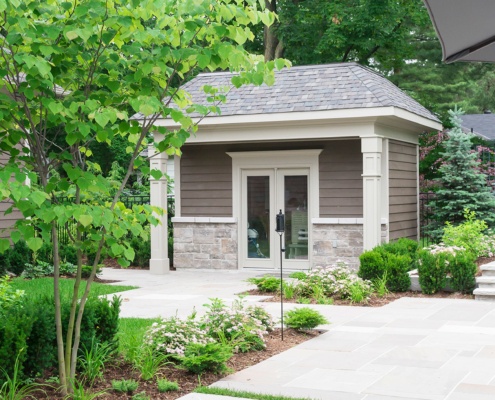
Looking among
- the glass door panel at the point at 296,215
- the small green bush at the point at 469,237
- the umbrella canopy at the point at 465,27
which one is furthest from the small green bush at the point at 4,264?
the umbrella canopy at the point at 465,27

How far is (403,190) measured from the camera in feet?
52.9

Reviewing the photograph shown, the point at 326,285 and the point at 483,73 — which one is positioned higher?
the point at 483,73

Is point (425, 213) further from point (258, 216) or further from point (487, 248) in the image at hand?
point (258, 216)

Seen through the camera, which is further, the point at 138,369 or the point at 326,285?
the point at 326,285

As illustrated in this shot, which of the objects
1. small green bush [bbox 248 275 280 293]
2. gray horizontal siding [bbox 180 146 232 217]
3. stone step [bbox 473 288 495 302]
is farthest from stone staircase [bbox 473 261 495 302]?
gray horizontal siding [bbox 180 146 232 217]

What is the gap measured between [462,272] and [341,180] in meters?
3.86

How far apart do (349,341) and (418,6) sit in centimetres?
1744

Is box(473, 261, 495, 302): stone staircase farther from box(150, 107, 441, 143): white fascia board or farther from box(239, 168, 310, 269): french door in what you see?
box(239, 168, 310, 269): french door

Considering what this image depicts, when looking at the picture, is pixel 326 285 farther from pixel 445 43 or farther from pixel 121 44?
pixel 445 43

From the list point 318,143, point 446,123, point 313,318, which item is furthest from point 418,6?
point 313,318

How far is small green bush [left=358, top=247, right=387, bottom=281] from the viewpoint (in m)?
12.0

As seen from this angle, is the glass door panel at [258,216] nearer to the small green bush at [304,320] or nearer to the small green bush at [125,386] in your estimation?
the small green bush at [304,320]

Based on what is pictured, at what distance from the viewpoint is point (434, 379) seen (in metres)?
6.50

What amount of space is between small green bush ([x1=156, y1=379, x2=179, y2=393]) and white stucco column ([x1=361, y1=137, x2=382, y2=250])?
26.8 feet
